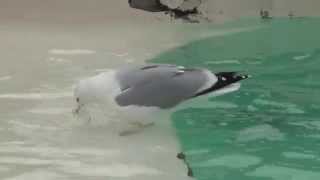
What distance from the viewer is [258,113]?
1932mm

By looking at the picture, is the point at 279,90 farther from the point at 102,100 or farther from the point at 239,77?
the point at 102,100

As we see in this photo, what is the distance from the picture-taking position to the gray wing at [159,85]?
68.0 inches

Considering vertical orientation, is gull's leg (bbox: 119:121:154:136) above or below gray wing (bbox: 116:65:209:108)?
below

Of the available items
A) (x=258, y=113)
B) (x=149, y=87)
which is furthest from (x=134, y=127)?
(x=258, y=113)

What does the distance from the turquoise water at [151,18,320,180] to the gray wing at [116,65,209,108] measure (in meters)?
0.09

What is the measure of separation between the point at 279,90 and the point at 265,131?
0.38 m

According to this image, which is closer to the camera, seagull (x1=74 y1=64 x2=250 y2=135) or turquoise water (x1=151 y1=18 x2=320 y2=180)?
turquoise water (x1=151 y1=18 x2=320 y2=180)

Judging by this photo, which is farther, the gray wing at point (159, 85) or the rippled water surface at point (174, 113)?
the gray wing at point (159, 85)

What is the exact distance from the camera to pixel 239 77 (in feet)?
5.77

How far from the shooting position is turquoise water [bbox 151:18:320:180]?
5.15 ft

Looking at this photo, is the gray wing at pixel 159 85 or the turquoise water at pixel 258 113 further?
the gray wing at pixel 159 85

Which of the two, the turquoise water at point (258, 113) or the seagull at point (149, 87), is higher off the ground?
the seagull at point (149, 87)

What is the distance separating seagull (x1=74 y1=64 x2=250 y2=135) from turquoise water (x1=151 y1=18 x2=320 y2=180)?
10 cm

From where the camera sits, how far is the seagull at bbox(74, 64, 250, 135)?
172 cm
